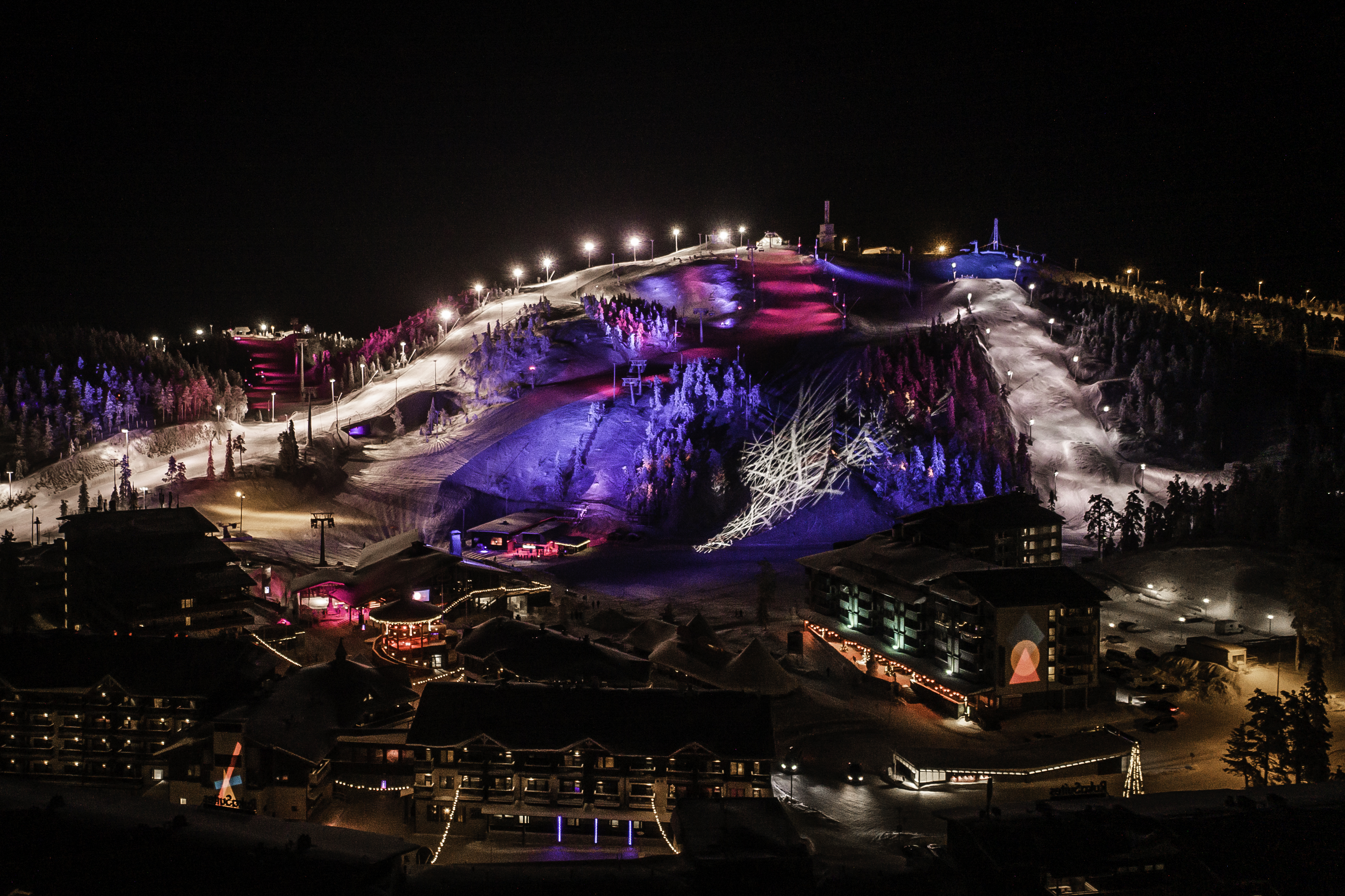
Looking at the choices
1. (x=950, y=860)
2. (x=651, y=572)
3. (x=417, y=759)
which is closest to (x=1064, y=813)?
(x=950, y=860)

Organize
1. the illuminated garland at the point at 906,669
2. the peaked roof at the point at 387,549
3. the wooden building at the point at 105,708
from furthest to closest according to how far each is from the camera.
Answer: the peaked roof at the point at 387,549, the illuminated garland at the point at 906,669, the wooden building at the point at 105,708

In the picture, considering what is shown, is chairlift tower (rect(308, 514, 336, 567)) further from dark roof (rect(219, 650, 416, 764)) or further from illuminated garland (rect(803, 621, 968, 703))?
illuminated garland (rect(803, 621, 968, 703))

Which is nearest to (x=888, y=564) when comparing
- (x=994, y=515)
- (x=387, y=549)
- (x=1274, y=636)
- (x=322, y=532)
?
(x=994, y=515)

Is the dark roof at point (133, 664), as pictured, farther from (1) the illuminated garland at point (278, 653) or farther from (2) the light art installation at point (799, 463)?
(2) the light art installation at point (799, 463)

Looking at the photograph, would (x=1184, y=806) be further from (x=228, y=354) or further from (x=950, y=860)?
(x=228, y=354)

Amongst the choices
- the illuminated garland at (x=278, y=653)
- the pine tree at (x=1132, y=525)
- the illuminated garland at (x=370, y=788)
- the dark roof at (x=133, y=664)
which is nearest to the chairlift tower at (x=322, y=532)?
the illuminated garland at (x=278, y=653)

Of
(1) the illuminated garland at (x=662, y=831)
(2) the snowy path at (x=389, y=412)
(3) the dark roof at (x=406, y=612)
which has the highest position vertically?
(2) the snowy path at (x=389, y=412)

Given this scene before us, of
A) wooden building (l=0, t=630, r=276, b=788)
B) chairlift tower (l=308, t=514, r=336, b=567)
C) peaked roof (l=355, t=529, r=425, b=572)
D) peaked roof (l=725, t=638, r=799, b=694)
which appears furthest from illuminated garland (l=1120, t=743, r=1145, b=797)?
chairlift tower (l=308, t=514, r=336, b=567)
